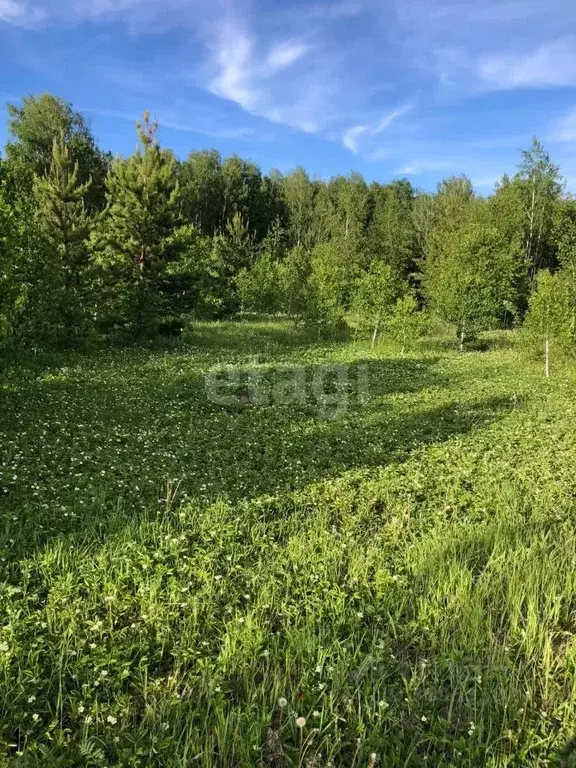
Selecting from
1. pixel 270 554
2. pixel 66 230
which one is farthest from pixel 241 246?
pixel 270 554

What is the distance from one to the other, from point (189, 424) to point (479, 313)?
79.4 ft

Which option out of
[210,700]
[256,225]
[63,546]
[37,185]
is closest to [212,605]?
[210,700]

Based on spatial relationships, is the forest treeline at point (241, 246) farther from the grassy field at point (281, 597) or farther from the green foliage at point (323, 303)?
the grassy field at point (281, 597)

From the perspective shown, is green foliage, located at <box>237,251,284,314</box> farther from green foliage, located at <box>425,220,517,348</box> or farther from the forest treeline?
green foliage, located at <box>425,220,517,348</box>

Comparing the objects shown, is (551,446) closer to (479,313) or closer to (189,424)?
(189,424)

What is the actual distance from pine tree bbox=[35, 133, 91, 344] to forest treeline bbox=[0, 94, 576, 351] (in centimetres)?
6

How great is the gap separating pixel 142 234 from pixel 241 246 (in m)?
18.0

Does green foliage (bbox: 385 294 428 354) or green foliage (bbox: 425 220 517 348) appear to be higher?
green foliage (bbox: 425 220 517 348)

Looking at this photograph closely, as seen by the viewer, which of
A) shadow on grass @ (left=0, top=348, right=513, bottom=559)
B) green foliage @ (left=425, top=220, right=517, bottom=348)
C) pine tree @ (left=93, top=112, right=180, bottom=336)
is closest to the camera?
shadow on grass @ (left=0, top=348, right=513, bottom=559)

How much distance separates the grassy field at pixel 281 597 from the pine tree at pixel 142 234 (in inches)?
516

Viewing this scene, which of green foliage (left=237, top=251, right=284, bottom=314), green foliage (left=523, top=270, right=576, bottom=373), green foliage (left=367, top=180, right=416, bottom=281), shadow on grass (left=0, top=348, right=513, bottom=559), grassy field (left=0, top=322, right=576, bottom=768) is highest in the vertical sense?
green foliage (left=367, top=180, right=416, bottom=281)

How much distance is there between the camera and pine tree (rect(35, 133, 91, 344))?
19.0 meters

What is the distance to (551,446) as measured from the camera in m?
9.73

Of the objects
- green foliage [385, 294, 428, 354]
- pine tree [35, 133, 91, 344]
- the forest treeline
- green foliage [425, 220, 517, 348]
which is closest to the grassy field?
the forest treeline
